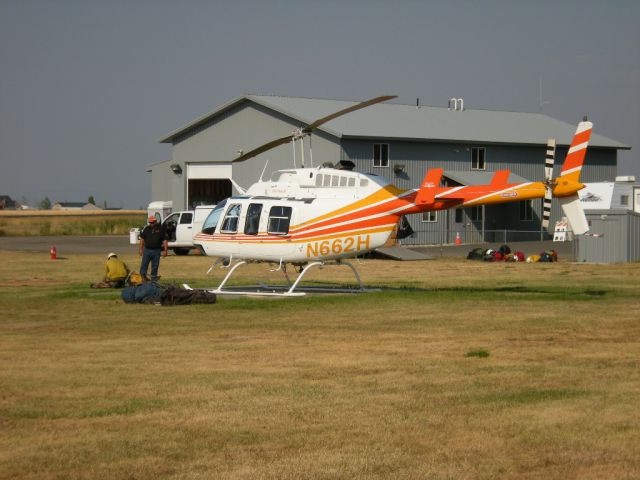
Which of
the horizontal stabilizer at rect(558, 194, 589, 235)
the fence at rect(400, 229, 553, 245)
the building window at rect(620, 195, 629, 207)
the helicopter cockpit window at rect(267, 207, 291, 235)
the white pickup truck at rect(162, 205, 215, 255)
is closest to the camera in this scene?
the horizontal stabilizer at rect(558, 194, 589, 235)

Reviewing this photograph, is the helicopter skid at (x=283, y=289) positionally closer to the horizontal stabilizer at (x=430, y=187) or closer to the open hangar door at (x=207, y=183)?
the horizontal stabilizer at (x=430, y=187)

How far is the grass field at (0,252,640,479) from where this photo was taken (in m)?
9.09

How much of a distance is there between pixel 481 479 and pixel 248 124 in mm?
55343

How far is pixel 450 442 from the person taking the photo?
9.72 meters

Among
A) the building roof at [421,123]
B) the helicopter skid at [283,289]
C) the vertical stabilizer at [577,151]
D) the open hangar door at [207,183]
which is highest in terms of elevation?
the building roof at [421,123]

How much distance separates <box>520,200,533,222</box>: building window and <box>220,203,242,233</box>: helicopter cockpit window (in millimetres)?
41740

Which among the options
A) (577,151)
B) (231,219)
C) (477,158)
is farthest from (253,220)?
(477,158)

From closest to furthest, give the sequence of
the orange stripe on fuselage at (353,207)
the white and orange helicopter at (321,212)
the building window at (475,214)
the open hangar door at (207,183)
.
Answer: the white and orange helicopter at (321,212)
the orange stripe on fuselage at (353,207)
the building window at (475,214)
the open hangar door at (207,183)

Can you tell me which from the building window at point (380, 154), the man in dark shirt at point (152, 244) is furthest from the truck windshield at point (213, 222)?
the building window at point (380, 154)

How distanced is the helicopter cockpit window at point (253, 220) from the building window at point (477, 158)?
40.5m

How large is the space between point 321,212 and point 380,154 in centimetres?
3594

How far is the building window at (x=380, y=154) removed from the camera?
59.6 meters

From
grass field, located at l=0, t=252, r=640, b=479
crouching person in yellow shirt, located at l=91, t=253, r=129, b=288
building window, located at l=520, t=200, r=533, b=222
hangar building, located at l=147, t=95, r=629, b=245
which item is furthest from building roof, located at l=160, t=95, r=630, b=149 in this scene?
grass field, located at l=0, t=252, r=640, b=479

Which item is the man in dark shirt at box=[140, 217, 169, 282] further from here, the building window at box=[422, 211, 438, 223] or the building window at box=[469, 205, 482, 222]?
the building window at box=[469, 205, 482, 222]
